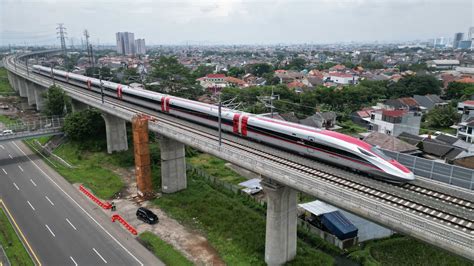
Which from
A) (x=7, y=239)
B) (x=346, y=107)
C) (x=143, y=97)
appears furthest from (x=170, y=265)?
(x=346, y=107)

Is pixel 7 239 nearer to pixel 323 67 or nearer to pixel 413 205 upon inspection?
pixel 413 205

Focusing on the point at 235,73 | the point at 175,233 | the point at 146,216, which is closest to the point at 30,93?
the point at 146,216

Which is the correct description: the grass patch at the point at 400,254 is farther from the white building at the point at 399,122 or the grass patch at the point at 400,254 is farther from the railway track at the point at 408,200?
the white building at the point at 399,122

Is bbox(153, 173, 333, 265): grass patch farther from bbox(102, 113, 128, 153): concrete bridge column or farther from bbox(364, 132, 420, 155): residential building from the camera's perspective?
bbox(364, 132, 420, 155): residential building

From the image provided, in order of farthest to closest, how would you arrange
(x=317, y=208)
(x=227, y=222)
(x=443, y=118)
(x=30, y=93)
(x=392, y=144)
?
1. (x=30, y=93)
2. (x=443, y=118)
3. (x=392, y=144)
4. (x=317, y=208)
5. (x=227, y=222)

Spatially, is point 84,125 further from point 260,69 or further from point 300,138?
point 260,69

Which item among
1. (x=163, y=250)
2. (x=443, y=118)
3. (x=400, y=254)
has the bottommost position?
(x=400, y=254)

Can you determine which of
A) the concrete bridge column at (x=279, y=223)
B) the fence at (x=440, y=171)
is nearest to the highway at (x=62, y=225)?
the concrete bridge column at (x=279, y=223)
